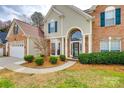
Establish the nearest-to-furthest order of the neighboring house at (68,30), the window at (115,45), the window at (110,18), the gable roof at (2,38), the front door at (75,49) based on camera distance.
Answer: the window at (115,45), the window at (110,18), the neighboring house at (68,30), the front door at (75,49), the gable roof at (2,38)

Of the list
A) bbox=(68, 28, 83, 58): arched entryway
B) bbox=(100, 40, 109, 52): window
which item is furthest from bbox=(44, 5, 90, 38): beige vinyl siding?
bbox=(100, 40, 109, 52): window

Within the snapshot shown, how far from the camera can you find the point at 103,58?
12.4m

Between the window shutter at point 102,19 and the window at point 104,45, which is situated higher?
the window shutter at point 102,19

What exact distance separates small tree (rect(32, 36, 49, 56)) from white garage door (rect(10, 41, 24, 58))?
182 centimetres

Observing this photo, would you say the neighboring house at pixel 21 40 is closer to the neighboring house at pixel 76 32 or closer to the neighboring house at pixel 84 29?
the neighboring house at pixel 76 32

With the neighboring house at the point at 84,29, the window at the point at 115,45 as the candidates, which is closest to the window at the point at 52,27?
the neighboring house at the point at 84,29

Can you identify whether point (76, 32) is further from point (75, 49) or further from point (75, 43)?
point (75, 49)

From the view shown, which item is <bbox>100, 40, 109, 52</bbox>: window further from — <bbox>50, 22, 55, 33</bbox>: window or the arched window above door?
<bbox>50, 22, 55, 33</bbox>: window

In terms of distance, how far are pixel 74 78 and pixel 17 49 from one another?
9.89m

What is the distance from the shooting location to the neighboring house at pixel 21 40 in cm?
1600

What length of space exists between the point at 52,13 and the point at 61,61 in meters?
5.67

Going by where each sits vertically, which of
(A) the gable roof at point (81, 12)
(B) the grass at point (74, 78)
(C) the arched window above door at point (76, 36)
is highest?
(A) the gable roof at point (81, 12)

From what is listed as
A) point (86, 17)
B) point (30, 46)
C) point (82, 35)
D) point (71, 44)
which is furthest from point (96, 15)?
point (30, 46)
